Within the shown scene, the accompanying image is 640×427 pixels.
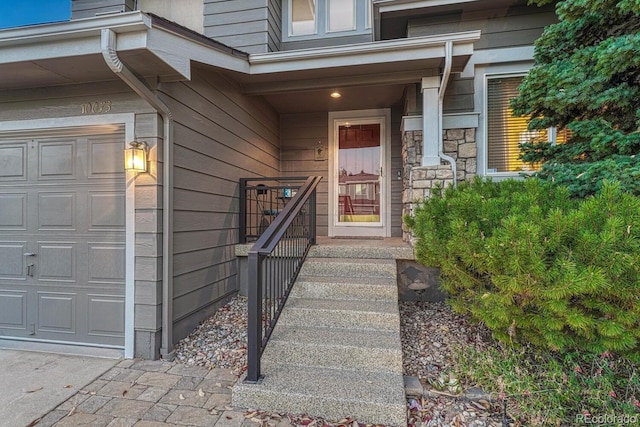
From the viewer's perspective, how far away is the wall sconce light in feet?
9.27

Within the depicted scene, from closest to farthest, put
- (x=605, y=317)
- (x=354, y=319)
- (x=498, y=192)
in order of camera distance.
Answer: (x=605, y=317)
(x=498, y=192)
(x=354, y=319)

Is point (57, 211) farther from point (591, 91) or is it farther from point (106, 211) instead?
point (591, 91)

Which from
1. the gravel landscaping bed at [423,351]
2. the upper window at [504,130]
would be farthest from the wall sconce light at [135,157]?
the upper window at [504,130]

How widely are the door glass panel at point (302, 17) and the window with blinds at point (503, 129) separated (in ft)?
9.37

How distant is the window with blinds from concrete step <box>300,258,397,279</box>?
79.9 inches

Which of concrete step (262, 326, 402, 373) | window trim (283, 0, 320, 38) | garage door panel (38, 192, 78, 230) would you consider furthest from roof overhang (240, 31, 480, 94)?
concrete step (262, 326, 402, 373)

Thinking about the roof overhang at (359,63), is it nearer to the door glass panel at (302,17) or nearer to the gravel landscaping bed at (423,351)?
the door glass panel at (302,17)

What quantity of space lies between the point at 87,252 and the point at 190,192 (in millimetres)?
1112

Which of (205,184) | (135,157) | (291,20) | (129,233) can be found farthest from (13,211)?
(291,20)

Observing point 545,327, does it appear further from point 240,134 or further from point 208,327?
point 240,134

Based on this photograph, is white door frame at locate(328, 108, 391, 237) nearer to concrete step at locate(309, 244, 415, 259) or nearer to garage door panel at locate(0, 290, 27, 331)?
concrete step at locate(309, 244, 415, 259)

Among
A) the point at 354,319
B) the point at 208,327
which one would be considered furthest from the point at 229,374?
the point at 354,319

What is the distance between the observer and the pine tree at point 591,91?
2507 millimetres

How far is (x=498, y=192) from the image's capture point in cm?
262
